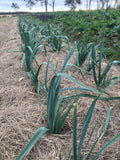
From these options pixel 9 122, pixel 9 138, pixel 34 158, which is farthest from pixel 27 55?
pixel 34 158

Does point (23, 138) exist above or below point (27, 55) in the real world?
below

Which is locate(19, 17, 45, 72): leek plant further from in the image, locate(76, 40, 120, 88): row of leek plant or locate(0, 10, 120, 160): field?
locate(76, 40, 120, 88): row of leek plant

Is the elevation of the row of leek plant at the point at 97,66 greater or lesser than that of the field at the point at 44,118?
greater

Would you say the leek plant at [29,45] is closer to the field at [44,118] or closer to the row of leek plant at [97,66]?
the field at [44,118]

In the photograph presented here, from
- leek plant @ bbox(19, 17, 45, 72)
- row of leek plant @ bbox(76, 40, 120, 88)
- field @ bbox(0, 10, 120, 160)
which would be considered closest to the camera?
field @ bbox(0, 10, 120, 160)

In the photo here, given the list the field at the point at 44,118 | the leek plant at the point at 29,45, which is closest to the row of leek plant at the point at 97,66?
the field at the point at 44,118

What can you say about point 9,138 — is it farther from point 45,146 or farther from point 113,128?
point 113,128

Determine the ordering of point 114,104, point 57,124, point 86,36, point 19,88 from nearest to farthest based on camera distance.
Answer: point 57,124 → point 114,104 → point 19,88 → point 86,36

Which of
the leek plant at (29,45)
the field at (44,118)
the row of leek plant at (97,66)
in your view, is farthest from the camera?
the leek plant at (29,45)

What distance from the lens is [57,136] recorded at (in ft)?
3.40

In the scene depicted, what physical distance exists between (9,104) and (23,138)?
1.55 ft

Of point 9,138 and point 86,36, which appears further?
point 86,36

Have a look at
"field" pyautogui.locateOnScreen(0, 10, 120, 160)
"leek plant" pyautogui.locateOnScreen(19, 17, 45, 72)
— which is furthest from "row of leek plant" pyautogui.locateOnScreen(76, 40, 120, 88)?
"leek plant" pyautogui.locateOnScreen(19, 17, 45, 72)

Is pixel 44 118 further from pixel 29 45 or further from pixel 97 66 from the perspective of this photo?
pixel 29 45
